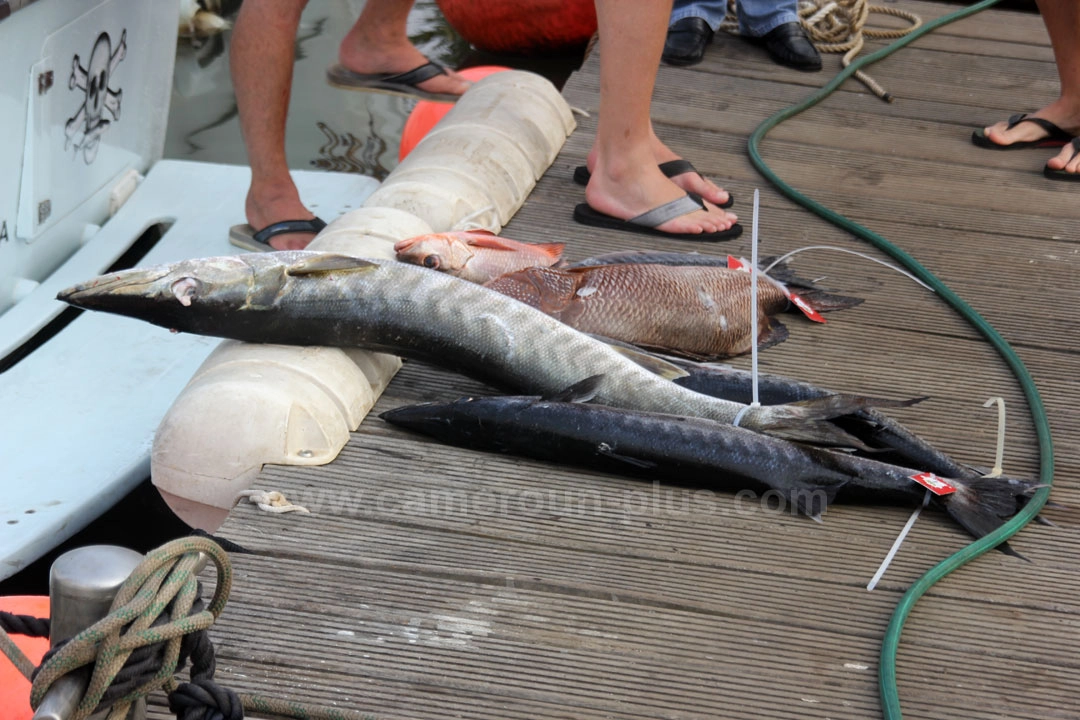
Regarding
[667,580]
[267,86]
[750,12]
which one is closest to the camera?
[667,580]

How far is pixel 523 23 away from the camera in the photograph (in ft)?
26.5

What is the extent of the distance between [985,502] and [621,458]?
33.0 inches

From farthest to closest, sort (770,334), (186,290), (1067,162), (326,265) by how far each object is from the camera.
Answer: (1067,162)
(770,334)
(326,265)
(186,290)

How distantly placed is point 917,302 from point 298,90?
5.91m

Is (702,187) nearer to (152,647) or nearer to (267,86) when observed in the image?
(267,86)

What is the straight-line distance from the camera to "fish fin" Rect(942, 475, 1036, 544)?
2.32 meters

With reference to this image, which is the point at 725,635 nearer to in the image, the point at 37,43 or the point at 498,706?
the point at 498,706

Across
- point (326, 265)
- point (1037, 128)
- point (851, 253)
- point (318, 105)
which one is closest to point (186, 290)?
point (326, 265)

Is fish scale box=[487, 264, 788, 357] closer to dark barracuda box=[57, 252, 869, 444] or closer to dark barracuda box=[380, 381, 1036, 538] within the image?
dark barracuda box=[57, 252, 869, 444]

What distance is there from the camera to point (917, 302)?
10.9ft

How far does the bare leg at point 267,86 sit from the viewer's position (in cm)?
372

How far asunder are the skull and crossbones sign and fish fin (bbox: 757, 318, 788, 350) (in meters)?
2.86

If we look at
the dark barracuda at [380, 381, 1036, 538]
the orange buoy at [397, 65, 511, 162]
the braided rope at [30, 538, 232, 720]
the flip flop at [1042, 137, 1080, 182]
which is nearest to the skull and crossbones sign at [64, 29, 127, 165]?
the orange buoy at [397, 65, 511, 162]

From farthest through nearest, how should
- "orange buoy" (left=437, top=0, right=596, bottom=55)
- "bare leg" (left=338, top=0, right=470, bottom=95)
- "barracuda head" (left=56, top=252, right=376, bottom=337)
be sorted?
"orange buoy" (left=437, top=0, right=596, bottom=55), "bare leg" (left=338, top=0, right=470, bottom=95), "barracuda head" (left=56, top=252, right=376, bottom=337)
